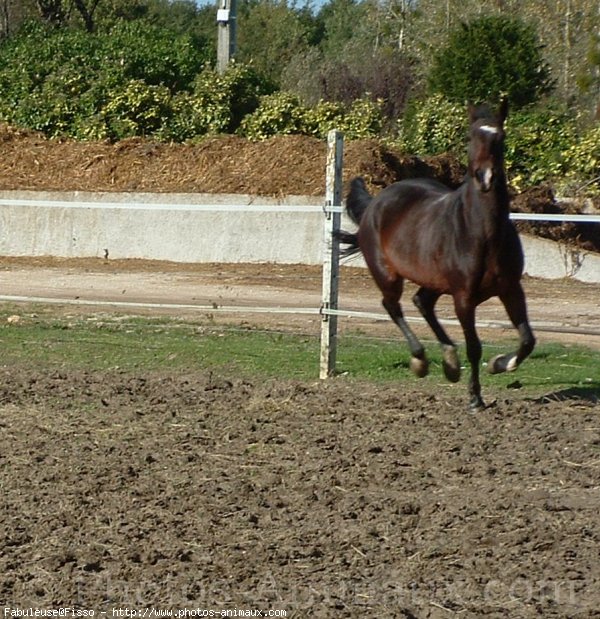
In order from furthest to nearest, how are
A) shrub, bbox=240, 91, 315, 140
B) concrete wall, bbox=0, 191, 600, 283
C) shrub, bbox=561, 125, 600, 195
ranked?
shrub, bbox=240, 91, 315, 140, shrub, bbox=561, 125, 600, 195, concrete wall, bbox=0, 191, 600, 283

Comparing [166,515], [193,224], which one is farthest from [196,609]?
[193,224]

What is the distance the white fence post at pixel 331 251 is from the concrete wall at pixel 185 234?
8.38 metres

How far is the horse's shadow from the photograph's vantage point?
9.22 metres

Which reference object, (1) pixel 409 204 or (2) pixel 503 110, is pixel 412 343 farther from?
(2) pixel 503 110

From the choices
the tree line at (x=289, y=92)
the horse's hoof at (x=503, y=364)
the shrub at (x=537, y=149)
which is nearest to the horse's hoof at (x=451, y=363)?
the horse's hoof at (x=503, y=364)

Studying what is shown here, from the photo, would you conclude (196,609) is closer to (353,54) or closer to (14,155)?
(14,155)

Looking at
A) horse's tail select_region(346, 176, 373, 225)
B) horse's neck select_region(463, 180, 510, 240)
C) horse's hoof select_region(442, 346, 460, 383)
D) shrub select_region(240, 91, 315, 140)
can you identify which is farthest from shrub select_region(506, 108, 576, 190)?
horse's neck select_region(463, 180, 510, 240)

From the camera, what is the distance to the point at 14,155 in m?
22.2

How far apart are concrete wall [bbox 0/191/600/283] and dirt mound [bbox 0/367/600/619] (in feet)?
31.5

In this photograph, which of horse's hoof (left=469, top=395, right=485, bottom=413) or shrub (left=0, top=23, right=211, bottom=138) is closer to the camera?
horse's hoof (left=469, top=395, right=485, bottom=413)

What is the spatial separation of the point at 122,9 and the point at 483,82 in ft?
79.6

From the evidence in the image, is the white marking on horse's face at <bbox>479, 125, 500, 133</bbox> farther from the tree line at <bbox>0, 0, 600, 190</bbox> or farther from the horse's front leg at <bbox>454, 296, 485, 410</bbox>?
the tree line at <bbox>0, 0, 600, 190</bbox>

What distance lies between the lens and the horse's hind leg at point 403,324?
9328 millimetres

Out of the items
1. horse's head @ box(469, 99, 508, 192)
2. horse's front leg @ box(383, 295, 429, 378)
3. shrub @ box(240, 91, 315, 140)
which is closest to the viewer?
horse's head @ box(469, 99, 508, 192)
